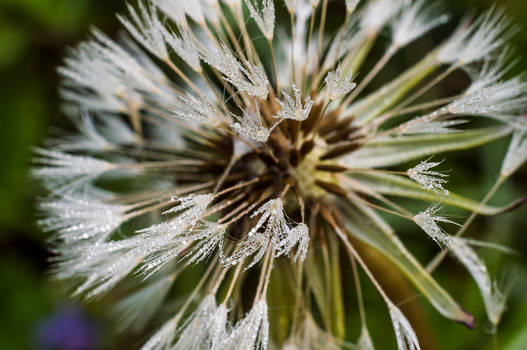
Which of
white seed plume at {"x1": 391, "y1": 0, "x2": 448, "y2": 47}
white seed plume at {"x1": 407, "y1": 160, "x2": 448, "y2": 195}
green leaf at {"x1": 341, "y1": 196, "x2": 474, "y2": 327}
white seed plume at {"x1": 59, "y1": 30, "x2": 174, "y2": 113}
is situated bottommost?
green leaf at {"x1": 341, "y1": 196, "x2": 474, "y2": 327}

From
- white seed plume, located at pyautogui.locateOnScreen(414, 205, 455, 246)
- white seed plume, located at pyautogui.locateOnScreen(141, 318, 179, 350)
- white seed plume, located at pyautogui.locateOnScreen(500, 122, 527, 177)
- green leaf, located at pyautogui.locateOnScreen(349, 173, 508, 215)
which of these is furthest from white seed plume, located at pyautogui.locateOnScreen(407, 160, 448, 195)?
white seed plume, located at pyautogui.locateOnScreen(141, 318, 179, 350)

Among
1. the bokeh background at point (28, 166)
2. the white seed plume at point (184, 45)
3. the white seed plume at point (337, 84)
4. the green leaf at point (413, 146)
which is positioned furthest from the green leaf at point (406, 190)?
the bokeh background at point (28, 166)

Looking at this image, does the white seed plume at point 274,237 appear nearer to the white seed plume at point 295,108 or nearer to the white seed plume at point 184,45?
the white seed plume at point 295,108

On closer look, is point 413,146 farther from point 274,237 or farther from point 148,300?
point 148,300

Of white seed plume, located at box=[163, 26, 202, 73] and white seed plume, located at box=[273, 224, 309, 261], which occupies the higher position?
white seed plume, located at box=[163, 26, 202, 73]

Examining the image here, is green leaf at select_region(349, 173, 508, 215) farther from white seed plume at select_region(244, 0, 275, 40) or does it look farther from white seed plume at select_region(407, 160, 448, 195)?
white seed plume at select_region(244, 0, 275, 40)

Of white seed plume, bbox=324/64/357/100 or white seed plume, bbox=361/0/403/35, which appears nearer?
white seed plume, bbox=324/64/357/100

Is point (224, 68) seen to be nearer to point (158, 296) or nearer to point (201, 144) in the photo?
point (201, 144)

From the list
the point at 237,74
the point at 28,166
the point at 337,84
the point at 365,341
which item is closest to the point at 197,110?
the point at 237,74
